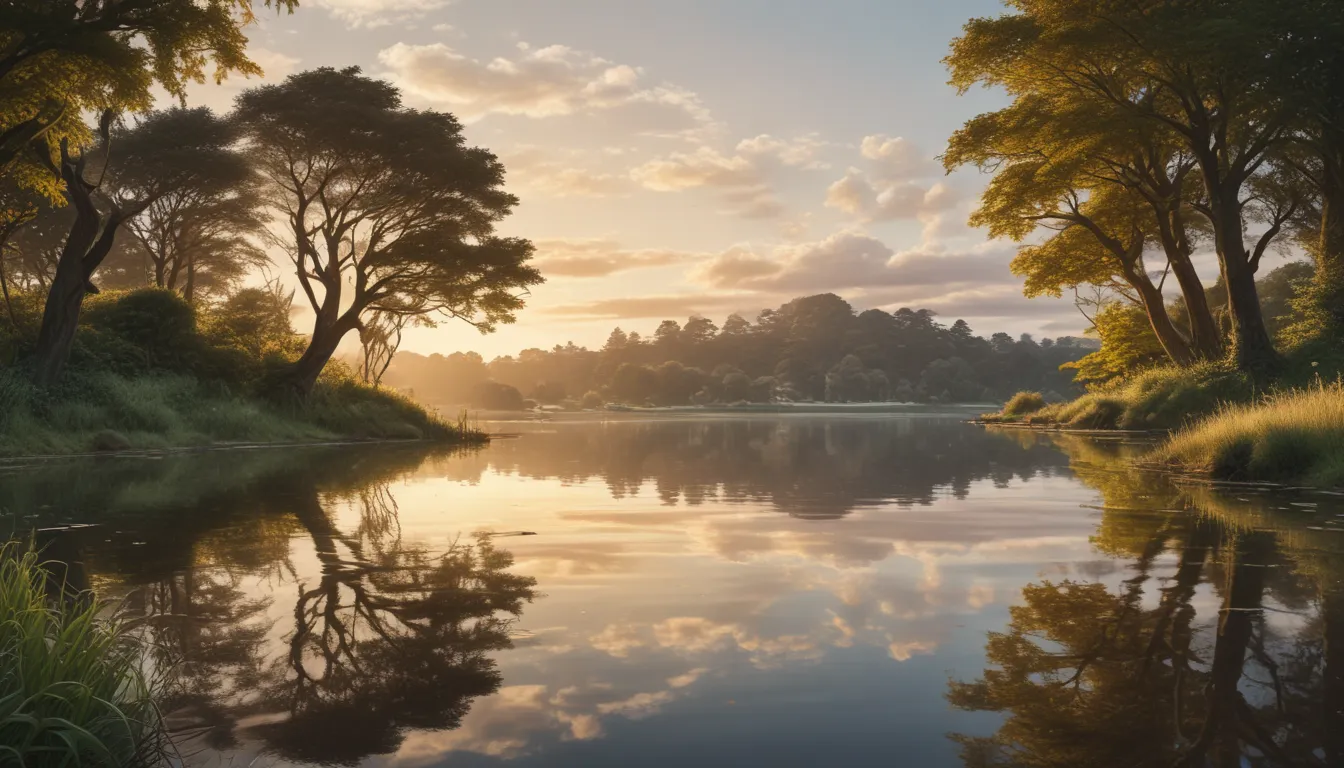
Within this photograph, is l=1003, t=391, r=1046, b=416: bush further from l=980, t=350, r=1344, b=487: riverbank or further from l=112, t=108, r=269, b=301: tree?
l=112, t=108, r=269, b=301: tree

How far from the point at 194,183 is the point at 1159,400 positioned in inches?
1389

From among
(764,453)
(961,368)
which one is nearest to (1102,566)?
(764,453)

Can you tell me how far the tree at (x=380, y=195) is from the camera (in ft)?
98.9

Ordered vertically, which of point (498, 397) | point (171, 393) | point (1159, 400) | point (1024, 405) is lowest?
point (1159, 400)

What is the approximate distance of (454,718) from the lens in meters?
3.99

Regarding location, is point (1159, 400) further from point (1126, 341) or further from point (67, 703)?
point (67, 703)

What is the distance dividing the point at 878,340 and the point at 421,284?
123 m

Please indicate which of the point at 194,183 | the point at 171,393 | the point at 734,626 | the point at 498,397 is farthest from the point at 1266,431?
the point at 498,397

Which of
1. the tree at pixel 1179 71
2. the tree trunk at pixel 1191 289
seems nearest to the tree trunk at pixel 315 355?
the tree at pixel 1179 71

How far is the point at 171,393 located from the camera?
26.7 metres

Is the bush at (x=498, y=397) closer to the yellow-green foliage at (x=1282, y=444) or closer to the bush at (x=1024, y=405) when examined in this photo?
the bush at (x=1024, y=405)

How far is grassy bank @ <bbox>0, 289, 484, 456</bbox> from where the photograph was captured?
2111cm

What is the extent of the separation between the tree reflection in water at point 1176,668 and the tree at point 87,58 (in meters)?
16.8

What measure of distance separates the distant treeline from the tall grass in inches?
3905
